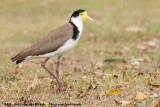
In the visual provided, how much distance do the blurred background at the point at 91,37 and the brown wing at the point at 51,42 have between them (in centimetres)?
61

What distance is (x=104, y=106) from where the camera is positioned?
15.2ft

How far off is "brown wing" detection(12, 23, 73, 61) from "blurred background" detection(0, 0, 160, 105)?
0.61 m

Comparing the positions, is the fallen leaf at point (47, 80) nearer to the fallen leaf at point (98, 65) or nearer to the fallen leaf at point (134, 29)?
the fallen leaf at point (98, 65)

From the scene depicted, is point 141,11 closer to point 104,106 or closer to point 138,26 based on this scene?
point 138,26

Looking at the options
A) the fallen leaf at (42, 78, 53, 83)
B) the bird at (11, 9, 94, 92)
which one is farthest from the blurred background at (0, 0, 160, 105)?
the bird at (11, 9, 94, 92)

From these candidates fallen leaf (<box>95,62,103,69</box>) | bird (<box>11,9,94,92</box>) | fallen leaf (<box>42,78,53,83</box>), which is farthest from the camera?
fallen leaf (<box>95,62,103,69</box>)

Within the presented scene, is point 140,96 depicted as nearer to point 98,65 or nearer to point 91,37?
point 98,65

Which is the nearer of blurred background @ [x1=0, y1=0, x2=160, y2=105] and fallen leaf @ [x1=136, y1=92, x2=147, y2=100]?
fallen leaf @ [x1=136, y1=92, x2=147, y2=100]

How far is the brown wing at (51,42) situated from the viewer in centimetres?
554

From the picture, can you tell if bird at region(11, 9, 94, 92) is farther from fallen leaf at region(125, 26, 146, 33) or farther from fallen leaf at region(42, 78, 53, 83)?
fallen leaf at region(125, 26, 146, 33)

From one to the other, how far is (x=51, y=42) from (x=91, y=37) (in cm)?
612

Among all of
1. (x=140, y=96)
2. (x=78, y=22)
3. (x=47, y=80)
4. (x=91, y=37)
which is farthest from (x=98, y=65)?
(x=91, y=37)

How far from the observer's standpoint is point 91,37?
11672mm

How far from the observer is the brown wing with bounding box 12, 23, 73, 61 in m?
5.54
